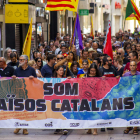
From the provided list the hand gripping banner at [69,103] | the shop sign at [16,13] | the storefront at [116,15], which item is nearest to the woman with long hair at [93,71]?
the hand gripping banner at [69,103]

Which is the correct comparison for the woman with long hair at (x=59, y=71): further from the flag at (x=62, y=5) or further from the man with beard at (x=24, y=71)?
the flag at (x=62, y=5)

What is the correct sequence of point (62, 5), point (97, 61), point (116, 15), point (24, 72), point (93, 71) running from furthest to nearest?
point (116, 15)
point (62, 5)
point (97, 61)
point (24, 72)
point (93, 71)

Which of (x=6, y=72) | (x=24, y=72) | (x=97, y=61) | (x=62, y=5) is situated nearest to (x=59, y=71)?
(x=24, y=72)

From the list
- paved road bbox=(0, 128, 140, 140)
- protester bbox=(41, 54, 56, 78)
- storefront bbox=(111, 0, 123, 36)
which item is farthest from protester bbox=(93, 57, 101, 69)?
storefront bbox=(111, 0, 123, 36)

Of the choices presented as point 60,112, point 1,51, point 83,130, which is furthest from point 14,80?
point 1,51

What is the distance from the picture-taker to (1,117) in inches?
347

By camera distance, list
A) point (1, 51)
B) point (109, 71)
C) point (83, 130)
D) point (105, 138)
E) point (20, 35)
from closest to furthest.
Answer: point (105, 138) < point (83, 130) < point (109, 71) < point (1, 51) < point (20, 35)

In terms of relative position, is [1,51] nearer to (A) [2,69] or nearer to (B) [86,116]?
(A) [2,69]

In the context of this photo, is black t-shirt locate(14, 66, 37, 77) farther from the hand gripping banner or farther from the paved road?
the paved road

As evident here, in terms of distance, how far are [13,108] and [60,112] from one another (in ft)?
3.30

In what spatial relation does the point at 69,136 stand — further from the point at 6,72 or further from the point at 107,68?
the point at 6,72

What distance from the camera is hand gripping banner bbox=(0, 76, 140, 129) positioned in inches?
344

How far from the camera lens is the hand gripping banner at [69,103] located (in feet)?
28.7

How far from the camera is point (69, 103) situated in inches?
346
